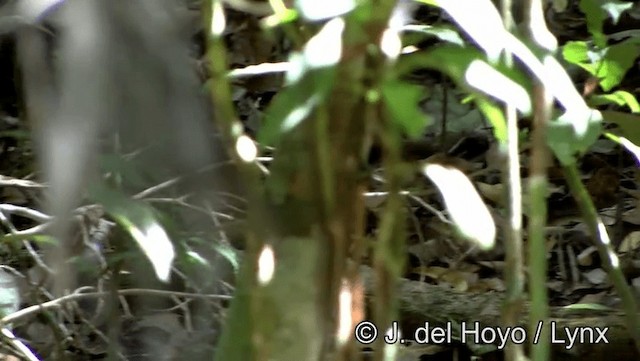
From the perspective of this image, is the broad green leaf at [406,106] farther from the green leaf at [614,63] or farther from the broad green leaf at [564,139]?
the green leaf at [614,63]

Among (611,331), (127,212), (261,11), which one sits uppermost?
(261,11)

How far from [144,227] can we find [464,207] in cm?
18

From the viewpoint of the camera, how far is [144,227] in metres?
0.50

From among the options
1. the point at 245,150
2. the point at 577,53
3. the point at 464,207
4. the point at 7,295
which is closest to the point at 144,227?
the point at 245,150

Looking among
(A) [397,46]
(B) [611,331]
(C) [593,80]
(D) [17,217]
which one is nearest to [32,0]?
(A) [397,46]

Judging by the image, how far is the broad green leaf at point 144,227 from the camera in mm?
478

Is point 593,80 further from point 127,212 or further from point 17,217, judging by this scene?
point 17,217

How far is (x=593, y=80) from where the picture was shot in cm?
83

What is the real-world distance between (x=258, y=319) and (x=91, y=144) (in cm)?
23

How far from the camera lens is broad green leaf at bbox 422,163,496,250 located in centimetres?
40

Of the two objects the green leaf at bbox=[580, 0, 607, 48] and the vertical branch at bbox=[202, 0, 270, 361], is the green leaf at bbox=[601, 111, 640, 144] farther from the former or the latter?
the vertical branch at bbox=[202, 0, 270, 361]

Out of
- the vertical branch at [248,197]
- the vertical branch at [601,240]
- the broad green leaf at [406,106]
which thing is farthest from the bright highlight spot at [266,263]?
the vertical branch at [601,240]

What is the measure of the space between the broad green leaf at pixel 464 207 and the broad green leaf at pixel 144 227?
0.15m

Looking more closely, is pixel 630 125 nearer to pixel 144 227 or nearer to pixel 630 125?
pixel 630 125
